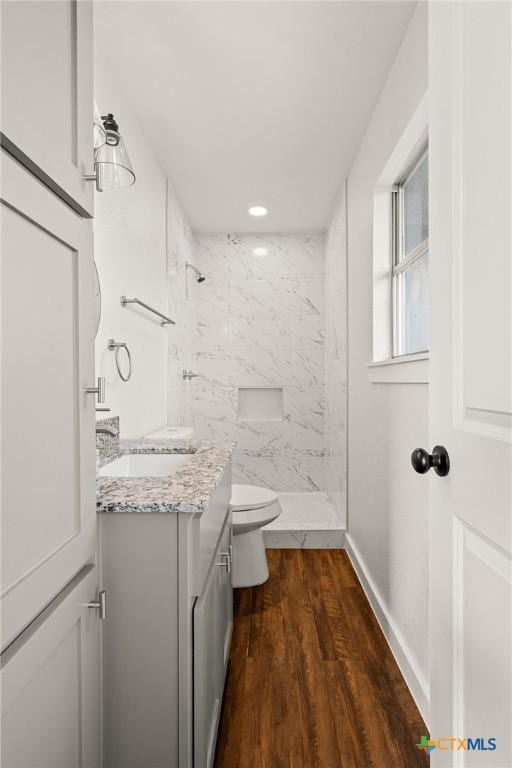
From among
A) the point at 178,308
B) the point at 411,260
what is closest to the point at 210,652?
the point at 411,260

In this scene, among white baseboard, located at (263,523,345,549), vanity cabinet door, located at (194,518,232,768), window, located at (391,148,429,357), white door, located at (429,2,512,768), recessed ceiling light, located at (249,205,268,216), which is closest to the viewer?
white door, located at (429,2,512,768)

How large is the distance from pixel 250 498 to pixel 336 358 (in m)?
1.47

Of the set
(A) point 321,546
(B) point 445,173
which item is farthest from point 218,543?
(A) point 321,546

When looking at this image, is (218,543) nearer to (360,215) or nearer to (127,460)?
(127,460)

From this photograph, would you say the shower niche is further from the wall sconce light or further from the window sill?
the wall sconce light

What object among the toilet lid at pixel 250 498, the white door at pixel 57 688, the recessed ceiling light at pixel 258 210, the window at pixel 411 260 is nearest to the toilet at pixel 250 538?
the toilet lid at pixel 250 498

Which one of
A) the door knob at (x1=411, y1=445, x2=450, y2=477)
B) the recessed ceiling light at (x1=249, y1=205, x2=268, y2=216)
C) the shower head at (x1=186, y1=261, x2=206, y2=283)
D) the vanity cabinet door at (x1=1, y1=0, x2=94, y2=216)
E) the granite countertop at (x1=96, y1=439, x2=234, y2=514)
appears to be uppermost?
the recessed ceiling light at (x1=249, y1=205, x2=268, y2=216)

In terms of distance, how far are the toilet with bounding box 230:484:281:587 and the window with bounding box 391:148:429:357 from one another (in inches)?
41.1

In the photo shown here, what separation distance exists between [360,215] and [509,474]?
236cm

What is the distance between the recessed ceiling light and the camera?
376cm

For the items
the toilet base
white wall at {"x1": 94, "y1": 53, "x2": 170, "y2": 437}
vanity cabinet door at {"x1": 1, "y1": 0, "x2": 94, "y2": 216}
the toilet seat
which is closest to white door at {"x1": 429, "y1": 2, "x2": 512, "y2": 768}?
vanity cabinet door at {"x1": 1, "y1": 0, "x2": 94, "y2": 216}

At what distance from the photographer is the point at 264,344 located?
175 inches

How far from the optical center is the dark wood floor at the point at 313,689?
1420 mm

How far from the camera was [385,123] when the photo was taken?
2.15 meters
